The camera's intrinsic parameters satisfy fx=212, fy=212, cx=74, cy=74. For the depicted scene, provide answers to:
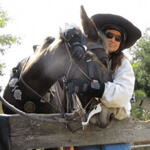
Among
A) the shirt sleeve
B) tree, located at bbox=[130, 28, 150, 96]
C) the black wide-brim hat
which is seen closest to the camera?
the shirt sleeve

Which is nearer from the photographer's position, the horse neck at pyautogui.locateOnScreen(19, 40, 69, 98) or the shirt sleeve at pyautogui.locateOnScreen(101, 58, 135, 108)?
the shirt sleeve at pyautogui.locateOnScreen(101, 58, 135, 108)

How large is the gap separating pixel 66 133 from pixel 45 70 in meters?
0.83

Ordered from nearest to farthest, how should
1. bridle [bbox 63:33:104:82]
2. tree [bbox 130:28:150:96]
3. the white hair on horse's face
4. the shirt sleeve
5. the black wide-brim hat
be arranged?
the shirt sleeve
bridle [bbox 63:33:104:82]
the white hair on horse's face
the black wide-brim hat
tree [bbox 130:28:150:96]

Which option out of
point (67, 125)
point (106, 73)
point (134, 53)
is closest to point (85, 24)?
point (106, 73)

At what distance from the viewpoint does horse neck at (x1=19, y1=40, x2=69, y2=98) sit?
2234 millimetres

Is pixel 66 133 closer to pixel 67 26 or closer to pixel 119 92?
pixel 119 92

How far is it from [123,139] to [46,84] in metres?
1.10

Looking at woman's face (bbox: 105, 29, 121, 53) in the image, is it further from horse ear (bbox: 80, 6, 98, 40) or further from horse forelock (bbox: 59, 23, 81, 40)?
horse forelock (bbox: 59, 23, 81, 40)

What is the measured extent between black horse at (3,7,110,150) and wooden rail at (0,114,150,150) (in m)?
0.31

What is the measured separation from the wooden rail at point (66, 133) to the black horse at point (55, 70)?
1.03ft

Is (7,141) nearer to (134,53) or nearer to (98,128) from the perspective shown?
(98,128)

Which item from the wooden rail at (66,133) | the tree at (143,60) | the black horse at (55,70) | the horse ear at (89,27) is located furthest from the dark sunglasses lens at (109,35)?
the tree at (143,60)

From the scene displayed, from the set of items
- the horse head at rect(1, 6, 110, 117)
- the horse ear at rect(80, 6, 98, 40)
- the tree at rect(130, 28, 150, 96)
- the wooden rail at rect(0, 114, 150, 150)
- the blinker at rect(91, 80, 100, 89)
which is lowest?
the tree at rect(130, 28, 150, 96)

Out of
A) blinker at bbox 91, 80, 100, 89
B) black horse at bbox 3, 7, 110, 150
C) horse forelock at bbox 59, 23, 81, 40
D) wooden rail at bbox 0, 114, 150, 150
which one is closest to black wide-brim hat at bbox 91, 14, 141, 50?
black horse at bbox 3, 7, 110, 150
